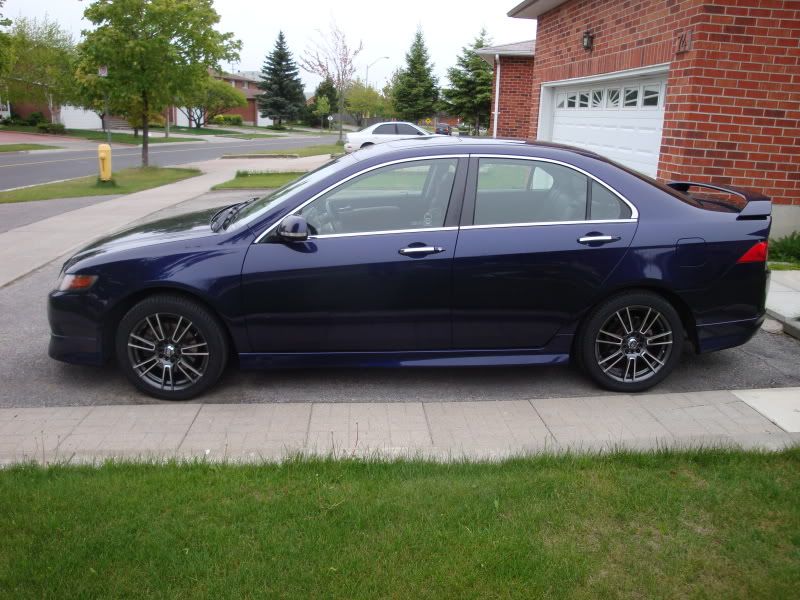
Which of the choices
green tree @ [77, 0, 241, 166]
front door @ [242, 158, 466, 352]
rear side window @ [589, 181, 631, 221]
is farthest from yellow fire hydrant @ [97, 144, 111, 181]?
rear side window @ [589, 181, 631, 221]

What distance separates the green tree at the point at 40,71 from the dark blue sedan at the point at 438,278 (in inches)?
1881

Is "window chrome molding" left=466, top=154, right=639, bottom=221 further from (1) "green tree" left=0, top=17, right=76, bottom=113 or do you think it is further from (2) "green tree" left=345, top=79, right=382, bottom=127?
(2) "green tree" left=345, top=79, right=382, bottom=127

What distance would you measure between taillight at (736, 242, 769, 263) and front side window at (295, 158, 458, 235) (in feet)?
6.74

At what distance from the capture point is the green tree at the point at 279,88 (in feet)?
249

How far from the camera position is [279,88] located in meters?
76.4

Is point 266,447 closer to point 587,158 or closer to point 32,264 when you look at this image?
point 587,158

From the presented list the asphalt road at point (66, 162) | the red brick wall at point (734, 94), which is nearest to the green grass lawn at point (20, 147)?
the asphalt road at point (66, 162)

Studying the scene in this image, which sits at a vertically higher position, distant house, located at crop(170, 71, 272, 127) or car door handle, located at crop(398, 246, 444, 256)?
distant house, located at crop(170, 71, 272, 127)

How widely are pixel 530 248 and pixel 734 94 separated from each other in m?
5.00

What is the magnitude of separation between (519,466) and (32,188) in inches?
751

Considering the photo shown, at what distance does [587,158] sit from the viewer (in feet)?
17.0

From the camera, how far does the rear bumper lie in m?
5.16

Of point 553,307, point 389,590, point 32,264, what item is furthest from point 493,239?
point 32,264

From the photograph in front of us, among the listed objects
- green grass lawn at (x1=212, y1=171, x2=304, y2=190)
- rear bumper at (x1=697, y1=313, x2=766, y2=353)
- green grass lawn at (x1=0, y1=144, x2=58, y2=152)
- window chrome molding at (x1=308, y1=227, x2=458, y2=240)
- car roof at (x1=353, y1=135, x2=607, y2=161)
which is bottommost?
rear bumper at (x1=697, y1=313, x2=766, y2=353)
